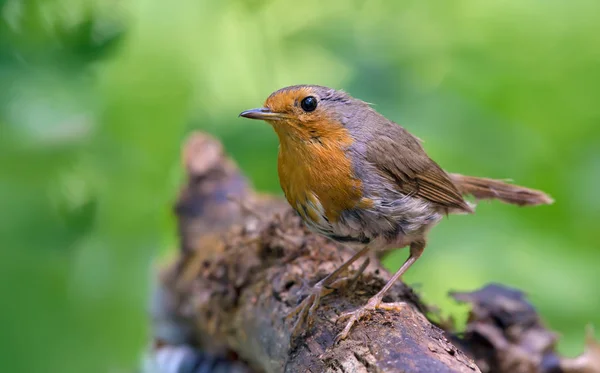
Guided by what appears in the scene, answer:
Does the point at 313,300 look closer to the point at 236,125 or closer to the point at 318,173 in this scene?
the point at 318,173

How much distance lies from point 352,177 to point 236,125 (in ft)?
8.29

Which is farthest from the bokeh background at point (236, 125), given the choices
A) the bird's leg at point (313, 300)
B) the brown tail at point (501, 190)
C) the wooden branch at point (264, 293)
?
the bird's leg at point (313, 300)

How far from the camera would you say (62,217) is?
2.53 m

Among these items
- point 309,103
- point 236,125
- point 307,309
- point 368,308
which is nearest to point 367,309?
point 368,308

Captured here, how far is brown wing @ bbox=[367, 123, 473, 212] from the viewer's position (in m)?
2.26

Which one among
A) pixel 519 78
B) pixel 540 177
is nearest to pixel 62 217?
pixel 540 177

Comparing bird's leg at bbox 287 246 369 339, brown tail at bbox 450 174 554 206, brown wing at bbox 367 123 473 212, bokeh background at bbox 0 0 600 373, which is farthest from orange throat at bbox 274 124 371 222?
bokeh background at bbox 0 0 600 373

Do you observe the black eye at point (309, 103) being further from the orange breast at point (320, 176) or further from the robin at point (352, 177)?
the orange breast at point (320, 176)

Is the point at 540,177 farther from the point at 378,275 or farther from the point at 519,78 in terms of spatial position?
the point at 378,275

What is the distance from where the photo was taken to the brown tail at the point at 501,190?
→ 263cm

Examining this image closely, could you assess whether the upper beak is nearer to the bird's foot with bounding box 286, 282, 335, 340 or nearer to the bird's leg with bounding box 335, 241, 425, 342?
the bird's foot with bounding box 286, 282, 335, 340

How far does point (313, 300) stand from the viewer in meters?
Answer: 2.10

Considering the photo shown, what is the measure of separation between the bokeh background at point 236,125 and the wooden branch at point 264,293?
27cm

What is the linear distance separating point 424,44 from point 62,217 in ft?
11.2
